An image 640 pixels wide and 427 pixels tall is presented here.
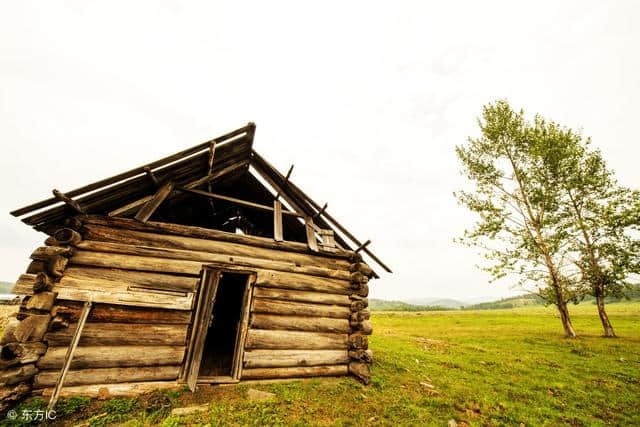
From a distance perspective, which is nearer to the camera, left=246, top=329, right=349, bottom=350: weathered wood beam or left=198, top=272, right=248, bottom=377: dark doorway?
left=246, top=329, right=349, bottom=350: weathered wood beam

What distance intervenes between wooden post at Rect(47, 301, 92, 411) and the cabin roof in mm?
2041

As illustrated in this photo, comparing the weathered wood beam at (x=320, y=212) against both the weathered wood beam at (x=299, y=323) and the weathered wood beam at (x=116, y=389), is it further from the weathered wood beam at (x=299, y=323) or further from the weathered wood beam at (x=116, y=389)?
the weathered wood beam at (x=116, y=389)

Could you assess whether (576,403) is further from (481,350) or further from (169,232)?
(169,232)

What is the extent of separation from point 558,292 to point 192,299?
71.8ft

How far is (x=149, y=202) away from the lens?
20.3ft

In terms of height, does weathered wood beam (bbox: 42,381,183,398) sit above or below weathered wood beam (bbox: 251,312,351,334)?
below

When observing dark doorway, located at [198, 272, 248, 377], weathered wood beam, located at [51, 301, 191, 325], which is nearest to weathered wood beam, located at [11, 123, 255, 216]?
weathered wood beam, located at [51, 301, 191, 325]

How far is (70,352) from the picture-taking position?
4.60m

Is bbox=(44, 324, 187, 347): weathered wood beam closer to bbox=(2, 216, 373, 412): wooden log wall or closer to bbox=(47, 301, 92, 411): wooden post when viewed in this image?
bbox=(2, 216, 373, 412): wooden log wall

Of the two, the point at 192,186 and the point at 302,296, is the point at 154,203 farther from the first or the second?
the point at 302,296

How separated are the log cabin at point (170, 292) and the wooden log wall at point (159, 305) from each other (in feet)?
0.08

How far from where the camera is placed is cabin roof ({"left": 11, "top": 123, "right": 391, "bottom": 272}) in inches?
205

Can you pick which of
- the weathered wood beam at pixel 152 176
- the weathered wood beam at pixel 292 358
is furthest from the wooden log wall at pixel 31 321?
the weathered wood beam at pixel 292 358

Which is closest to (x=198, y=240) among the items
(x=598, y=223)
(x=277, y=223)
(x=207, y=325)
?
(x=207, y=325)
